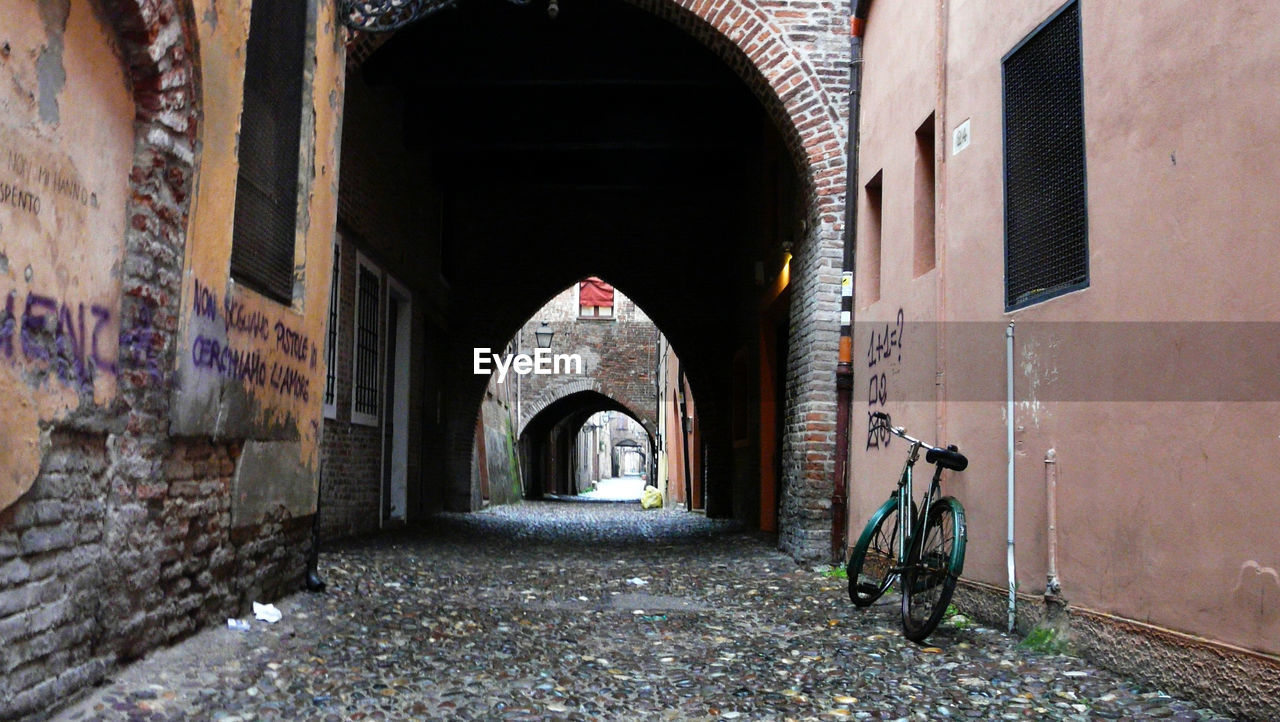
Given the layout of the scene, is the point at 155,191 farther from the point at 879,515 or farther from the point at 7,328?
the point at 879,515

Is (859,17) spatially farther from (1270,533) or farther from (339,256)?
(1270,533)

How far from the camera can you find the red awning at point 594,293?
25.7 metres

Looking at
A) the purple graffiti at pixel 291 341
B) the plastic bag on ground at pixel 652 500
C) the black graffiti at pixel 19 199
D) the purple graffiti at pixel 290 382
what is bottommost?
the plastic bag on ground at pixel 652 500

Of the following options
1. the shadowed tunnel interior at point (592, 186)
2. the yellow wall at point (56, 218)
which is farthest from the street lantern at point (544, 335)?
the yellow wall at point (56, 218)

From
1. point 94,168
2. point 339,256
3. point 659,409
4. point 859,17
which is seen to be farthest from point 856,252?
point 659,409

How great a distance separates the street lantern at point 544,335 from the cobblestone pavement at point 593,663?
61.6ft

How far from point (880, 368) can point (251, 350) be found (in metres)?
4.11

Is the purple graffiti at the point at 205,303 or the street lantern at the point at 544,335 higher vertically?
the street lantern at the point at 544,335

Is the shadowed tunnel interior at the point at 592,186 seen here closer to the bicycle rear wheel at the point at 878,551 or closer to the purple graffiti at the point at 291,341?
the bicycle rear wheel at the point at 878,551

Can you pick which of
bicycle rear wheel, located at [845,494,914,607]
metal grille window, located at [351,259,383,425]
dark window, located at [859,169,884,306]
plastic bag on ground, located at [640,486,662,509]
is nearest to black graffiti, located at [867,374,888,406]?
dark window, located at [859,169,884,306]

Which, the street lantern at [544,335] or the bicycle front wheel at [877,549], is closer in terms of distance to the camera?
the bicycle front wheel at [877,549]

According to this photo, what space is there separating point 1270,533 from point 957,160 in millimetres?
3052

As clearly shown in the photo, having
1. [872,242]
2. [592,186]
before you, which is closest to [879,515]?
[872,242]

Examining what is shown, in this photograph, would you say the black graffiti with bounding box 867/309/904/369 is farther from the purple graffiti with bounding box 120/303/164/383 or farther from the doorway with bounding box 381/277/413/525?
the doorway with bounding box 381/277/413/525
